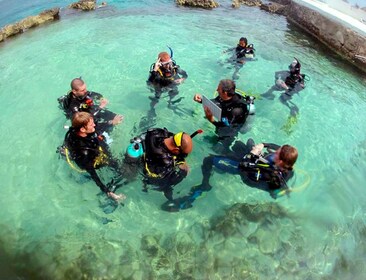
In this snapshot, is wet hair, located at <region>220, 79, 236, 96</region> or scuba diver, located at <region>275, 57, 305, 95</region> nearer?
wet hair, located at <region>220, 79, 236, 96</region>

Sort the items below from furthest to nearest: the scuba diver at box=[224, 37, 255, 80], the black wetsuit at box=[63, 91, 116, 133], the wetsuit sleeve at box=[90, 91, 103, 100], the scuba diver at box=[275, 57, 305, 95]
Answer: the scuba diver at box=[224, 37, 255, 80], the scuba diver at box=[275, 57, 305, 95], the wetsuit sleeve at box=[90, 91, 103, 100], the black wetsuit at box=[63, 91, 116, 133]

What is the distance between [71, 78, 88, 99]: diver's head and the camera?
579 centimetres

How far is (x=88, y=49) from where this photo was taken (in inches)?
442

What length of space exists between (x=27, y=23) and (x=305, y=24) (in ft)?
42.5

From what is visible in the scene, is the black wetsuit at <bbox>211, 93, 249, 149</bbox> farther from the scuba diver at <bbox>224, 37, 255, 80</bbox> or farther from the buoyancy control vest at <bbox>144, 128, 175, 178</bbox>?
the scuba diver at <bbox>224, 37, 255, 80</bbox>

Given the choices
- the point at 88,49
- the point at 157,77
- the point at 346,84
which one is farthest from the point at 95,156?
the point at 346,84

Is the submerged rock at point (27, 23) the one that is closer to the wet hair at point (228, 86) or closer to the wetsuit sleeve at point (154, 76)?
the wetsuit sleeve at point (154, 76)

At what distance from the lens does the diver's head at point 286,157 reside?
441 centimetres

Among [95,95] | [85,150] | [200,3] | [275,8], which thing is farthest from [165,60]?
[275,8]

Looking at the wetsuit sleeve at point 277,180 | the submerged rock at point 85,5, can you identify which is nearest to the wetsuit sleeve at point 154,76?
the wetsuit sleeve at point 277,180

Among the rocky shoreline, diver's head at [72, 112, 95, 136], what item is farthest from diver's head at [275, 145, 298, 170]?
the rocky shoreline

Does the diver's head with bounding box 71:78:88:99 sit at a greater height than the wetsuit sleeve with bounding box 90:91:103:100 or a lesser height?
greater

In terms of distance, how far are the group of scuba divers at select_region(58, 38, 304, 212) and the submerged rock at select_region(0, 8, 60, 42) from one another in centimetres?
955

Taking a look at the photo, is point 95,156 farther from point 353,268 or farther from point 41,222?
point 353,268
